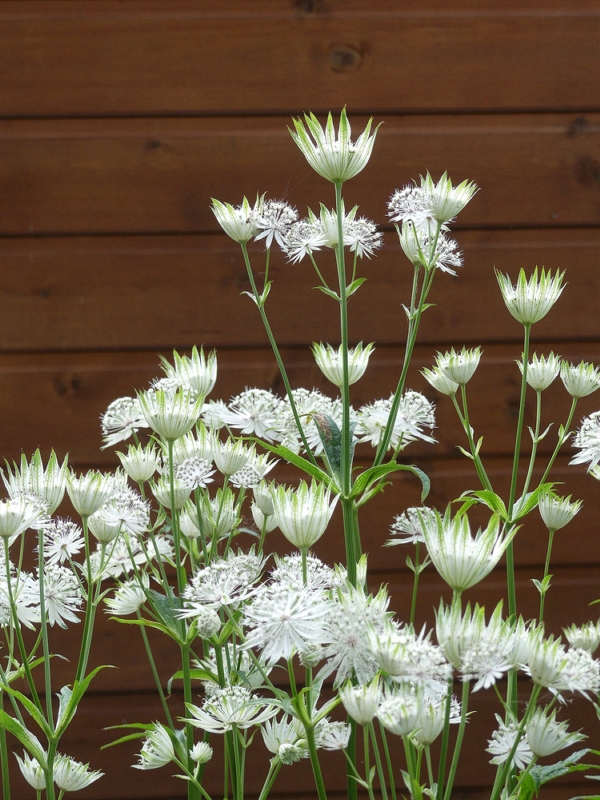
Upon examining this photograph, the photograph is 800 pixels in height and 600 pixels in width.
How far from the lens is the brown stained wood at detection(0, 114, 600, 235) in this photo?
43.2 inches

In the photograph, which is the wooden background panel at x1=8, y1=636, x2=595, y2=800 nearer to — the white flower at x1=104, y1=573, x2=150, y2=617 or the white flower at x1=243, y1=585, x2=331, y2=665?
the white flower at x1=104, y1=573, x2=150, y2=617

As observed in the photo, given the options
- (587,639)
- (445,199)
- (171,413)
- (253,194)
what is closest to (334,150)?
(445,199)

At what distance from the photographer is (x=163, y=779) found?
3.68 feet

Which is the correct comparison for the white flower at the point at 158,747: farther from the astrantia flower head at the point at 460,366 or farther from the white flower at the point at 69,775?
the astrantia flower head at the point at 460,366

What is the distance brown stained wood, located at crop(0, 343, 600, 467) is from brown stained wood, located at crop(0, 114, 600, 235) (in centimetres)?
18

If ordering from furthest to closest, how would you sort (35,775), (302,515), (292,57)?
(292,57) → (35,775) → (302,515)

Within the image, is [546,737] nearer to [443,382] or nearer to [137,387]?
[443,382]

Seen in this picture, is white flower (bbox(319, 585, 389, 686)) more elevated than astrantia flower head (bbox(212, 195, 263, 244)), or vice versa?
astrantia flower head (bbox(212, 195, 263, 244))

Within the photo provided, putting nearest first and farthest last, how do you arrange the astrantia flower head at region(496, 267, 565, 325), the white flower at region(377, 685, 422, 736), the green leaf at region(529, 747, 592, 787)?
the white flower at region(377, 685, 422, 736), the green leaf at region(529, 747, 592, 787), the astrantia flower head at region(496, 267, 565, 325)

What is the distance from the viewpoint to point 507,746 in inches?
19.1

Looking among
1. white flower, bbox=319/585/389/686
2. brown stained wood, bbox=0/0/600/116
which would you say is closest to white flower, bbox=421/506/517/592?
white flower, bbox=319/585/389/686

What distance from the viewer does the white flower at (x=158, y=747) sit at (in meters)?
0.53

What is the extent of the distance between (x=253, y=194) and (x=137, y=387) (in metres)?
0.32

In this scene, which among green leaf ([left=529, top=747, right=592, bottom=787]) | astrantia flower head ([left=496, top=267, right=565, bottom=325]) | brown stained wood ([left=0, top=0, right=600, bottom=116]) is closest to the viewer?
green leaf ([left=529, top=747, right=592, bottom=787])
